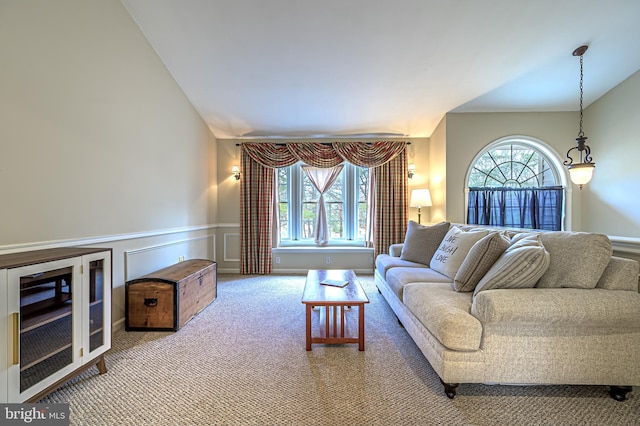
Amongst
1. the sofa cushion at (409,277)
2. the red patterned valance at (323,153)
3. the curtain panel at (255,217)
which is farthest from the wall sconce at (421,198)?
the curtain panel at (255,217)

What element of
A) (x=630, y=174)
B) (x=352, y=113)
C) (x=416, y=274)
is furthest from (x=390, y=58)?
(x=630, y=174)

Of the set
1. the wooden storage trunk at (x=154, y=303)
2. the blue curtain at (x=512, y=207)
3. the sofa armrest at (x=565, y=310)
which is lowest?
the wooden storage trunk at (x=154, y=303)

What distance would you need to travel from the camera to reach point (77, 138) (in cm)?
204

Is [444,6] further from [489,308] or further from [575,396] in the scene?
[575,396]

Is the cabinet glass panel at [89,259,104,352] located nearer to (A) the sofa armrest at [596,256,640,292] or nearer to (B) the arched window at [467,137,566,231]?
(A) the sofa armrest at [596,256,640,292]

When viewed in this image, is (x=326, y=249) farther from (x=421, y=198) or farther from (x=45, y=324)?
(x=45, y=324)

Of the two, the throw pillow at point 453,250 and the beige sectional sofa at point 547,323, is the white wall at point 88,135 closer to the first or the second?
the beige sectional sofa at point 547,323

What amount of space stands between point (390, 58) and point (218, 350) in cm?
344

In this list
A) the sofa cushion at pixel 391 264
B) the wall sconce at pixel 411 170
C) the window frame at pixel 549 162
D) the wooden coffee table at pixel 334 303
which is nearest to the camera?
the wooden coffee table at pixel 334 303

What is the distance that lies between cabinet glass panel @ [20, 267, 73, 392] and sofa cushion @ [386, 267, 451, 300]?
239 cm

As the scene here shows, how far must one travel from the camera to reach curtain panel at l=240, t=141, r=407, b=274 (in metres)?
4.41

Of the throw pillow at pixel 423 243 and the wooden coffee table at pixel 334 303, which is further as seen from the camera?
the throw pillow at pixel 423 243

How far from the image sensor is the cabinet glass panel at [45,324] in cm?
133

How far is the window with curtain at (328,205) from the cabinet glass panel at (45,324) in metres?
3.25
